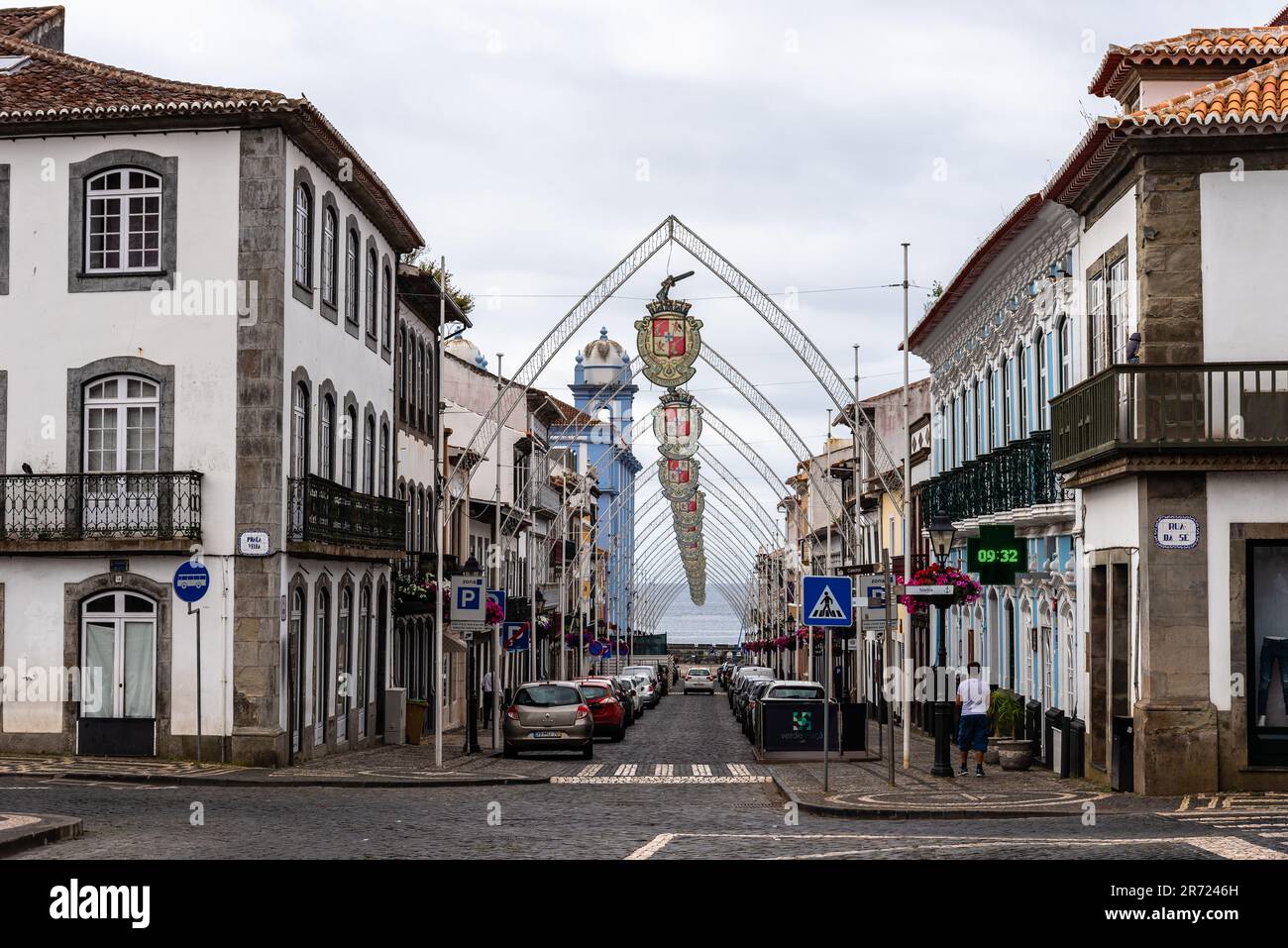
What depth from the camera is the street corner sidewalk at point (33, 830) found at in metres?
15.4

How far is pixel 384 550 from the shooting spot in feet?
125

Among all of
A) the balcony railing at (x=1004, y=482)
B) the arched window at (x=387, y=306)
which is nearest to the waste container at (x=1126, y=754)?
the balcony railing at (x=1004, y=482)

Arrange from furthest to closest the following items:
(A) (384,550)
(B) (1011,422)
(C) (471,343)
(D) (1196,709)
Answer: (C) (471,343), (A) (384,550), (B) (1011,422), (D) (1196,709)

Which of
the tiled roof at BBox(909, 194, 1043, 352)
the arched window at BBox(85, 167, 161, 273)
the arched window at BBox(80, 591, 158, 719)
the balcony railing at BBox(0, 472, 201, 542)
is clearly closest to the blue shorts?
the tiled roof at BBox(909, 194, 1043, 352)

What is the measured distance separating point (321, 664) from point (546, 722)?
4.35 meters

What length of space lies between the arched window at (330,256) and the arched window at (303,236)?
110 centimetres

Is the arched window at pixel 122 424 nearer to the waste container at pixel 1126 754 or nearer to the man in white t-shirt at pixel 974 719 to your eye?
the man in white t-shirt at pixel 974 719

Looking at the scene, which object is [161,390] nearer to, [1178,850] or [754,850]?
[754,850]

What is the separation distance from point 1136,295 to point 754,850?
10658 millimetres

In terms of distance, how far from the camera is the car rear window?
34.7 m

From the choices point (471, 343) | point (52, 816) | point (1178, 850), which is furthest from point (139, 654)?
point (471, 343)

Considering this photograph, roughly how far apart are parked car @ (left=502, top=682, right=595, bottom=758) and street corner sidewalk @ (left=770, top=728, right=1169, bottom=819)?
5.12m

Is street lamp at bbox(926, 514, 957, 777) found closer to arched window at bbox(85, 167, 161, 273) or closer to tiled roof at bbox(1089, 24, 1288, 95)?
tiled roof at bbox(1089, 24, 1288, 95)

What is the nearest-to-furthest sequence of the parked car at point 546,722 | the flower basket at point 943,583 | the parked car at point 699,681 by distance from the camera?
the flower basket at point 943,583 < the parked car at point 546,722 < the parked car at point 699,681
